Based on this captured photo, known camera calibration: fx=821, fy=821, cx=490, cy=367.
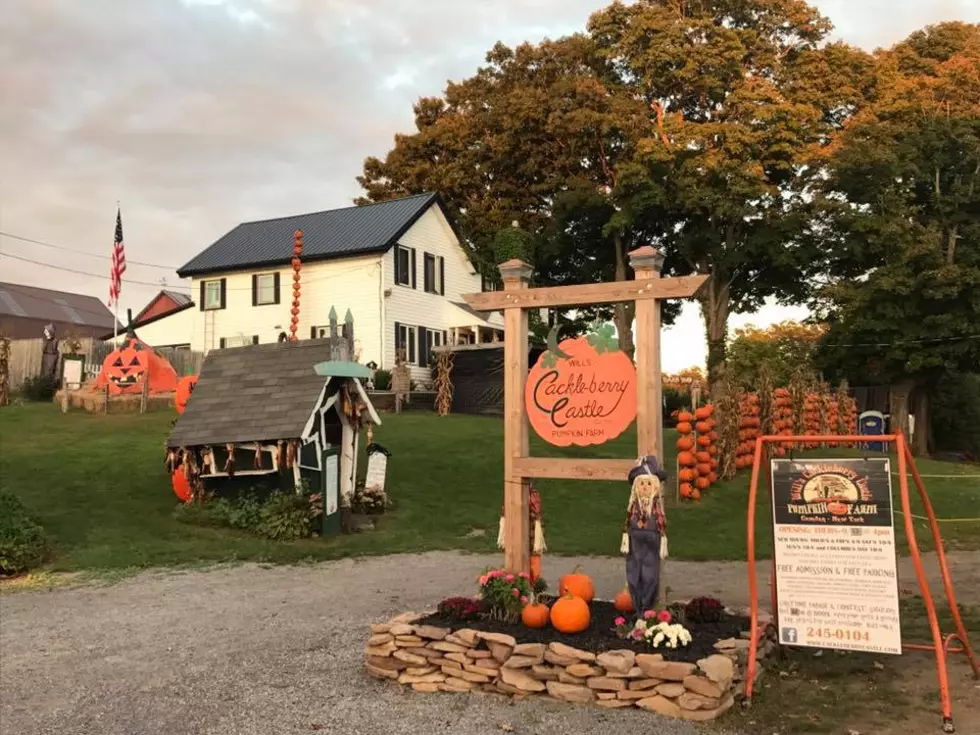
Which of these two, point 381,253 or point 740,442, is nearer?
point 740,442

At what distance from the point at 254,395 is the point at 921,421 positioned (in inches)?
1129

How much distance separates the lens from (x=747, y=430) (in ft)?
71.2

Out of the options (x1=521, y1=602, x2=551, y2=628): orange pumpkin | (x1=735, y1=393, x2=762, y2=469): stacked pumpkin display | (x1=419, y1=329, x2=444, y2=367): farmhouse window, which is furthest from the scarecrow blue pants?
(x1=419, y1=329, x2=444, y2=367): farmhouse window

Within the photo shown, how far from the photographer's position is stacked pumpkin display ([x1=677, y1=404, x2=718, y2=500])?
1812 cm

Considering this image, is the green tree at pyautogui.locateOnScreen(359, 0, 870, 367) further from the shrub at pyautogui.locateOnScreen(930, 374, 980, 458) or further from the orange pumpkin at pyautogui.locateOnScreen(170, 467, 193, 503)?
the orange pumpkin at pyautogui.locateOnScreen(170, 467, 193, 503)

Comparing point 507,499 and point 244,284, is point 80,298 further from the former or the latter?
point 507,499

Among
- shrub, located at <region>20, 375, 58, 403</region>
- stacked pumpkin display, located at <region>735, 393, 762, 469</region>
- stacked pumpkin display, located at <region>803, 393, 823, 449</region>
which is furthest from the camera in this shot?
shrub, located at <region>20, 375, 58, 403</region>

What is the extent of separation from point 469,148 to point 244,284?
1384 centimetres

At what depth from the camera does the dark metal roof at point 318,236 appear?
111 feet

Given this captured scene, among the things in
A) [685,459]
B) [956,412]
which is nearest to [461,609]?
[685,459]

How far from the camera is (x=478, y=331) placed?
35.1m

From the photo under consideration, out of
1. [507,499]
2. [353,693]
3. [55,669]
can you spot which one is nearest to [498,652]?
[353,693]

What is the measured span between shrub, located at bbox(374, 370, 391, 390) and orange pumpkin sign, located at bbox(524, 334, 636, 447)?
23.2m

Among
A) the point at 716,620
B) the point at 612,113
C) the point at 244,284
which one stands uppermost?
the point at 612,113
